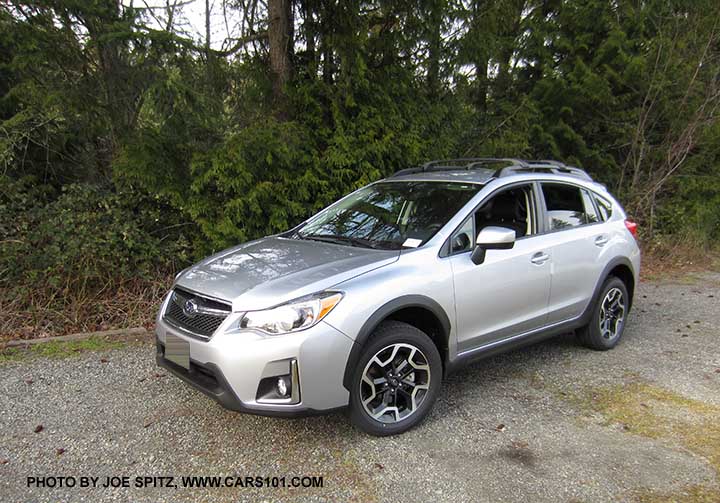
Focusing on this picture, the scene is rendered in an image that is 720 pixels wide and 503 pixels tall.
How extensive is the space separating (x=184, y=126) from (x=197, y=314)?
3.13 metres

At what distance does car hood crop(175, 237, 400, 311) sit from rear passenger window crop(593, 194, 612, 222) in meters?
2.48

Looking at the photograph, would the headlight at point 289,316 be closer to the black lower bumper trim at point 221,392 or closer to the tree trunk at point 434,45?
the black lower bumper trim at point 221,392

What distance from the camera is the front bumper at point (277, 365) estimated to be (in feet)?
8.91

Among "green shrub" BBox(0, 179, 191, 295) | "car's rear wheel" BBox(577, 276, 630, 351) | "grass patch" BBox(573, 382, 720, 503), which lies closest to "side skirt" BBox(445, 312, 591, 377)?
"car's rear wheel" BBox(577, 276, 630, 351)

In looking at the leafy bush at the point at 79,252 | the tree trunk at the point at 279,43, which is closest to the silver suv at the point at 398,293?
the leafy bush at the point at 79,252

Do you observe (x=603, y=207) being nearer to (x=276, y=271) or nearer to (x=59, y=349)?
(x=276, y=271)

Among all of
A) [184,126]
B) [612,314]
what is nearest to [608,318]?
[612,314]

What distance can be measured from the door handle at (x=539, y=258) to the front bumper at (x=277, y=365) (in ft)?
5.85

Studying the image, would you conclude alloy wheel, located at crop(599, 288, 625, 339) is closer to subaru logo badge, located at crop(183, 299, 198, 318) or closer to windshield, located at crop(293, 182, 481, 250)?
windshield, located at crop(293, 182, 481, 250)

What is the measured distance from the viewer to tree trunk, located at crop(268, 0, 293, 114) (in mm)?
6453

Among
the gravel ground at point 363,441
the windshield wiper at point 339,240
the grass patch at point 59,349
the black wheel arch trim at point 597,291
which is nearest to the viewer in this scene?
the gravel ground at point 363,441

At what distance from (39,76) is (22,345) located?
306 cm

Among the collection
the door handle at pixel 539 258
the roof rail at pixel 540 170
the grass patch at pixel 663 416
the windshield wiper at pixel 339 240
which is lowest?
Answer: the grass patch at pixel 663 416

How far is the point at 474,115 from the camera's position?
8.88 m
